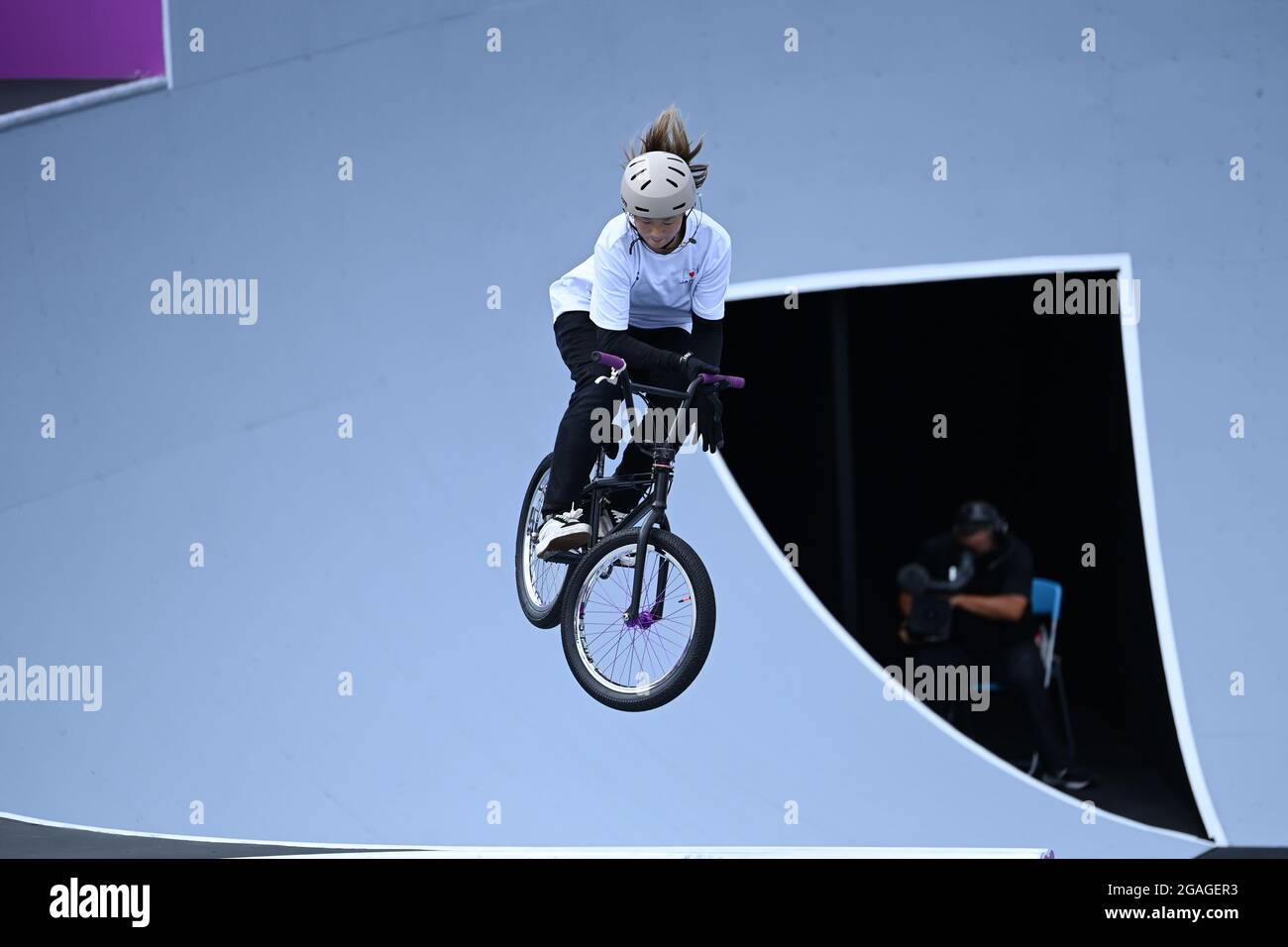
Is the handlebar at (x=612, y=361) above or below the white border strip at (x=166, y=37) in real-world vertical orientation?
below

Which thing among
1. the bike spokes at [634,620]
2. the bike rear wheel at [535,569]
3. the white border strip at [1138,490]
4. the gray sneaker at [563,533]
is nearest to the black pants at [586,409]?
the gray sneaker at [563,533]

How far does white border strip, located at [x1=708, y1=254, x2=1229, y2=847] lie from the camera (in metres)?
6.14

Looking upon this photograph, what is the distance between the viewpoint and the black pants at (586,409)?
13.4ft

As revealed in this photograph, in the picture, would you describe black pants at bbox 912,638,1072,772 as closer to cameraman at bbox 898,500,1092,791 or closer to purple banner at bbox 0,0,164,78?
cameraman at bbox 898,500,1092,791

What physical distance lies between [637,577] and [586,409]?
0.55 m

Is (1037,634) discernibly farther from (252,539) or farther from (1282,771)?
(252,539)

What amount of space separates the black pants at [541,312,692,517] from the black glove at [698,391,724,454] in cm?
11

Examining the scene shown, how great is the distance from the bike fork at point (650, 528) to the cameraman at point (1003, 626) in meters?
2.91

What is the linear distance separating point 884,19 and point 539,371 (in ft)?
7.49

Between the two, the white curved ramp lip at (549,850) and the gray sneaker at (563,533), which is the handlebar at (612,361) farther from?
the white curved ramp lip at (549,850)

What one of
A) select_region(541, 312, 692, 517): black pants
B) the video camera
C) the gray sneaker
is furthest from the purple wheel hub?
the video camera

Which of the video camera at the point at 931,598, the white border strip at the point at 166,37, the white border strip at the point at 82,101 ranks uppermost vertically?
the white border strip at the point at 166,37

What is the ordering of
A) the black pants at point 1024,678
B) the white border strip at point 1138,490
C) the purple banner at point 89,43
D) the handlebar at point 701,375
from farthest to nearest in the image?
1. the black pants at point 1024,678
2. the purple banner at point 89,43
3. the white border strip at point 1138,490
4. the handlebar at point 701,375
